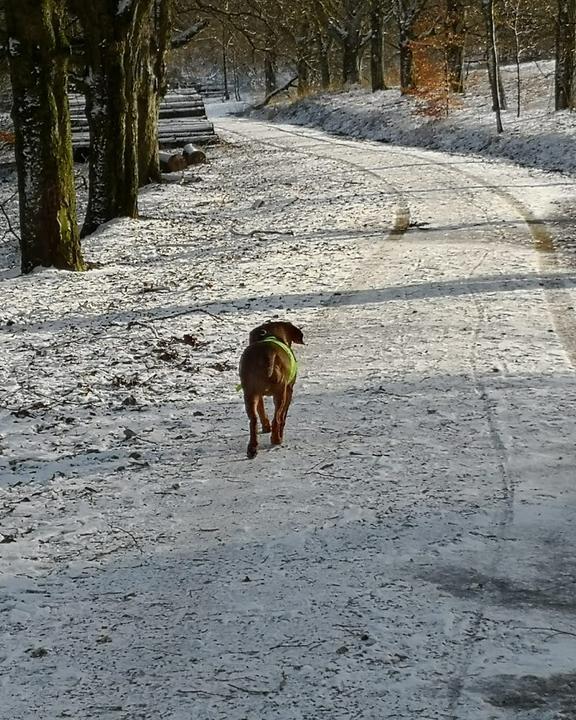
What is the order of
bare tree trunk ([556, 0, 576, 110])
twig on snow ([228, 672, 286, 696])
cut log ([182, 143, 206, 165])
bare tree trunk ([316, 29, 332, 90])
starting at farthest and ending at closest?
bare tree trunk ([316, 29, 332, 90]), cut log ([182, 143, 206, 165]), bare tree trunk ([556, 0, 576, 110]), twig on snow ([228, 672, 286, 696])

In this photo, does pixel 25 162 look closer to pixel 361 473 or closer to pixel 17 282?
pixel 17 282

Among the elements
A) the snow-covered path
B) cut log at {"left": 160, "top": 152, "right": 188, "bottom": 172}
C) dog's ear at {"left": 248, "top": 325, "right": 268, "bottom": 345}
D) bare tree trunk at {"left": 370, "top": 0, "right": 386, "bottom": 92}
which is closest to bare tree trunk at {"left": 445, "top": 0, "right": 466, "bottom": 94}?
bare tree trunk at {"left": 370, "top": 0, "right": 386, "bottom": 92}

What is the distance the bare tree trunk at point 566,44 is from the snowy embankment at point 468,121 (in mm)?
975

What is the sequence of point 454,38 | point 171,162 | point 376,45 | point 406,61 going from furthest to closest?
point 376,45 → point 406,61 → point 454,38 → point 171,162

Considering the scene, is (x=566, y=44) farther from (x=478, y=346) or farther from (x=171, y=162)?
(x=478, y=346)

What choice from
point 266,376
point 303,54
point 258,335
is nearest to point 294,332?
point 258,335

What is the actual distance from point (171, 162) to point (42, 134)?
1248 cm

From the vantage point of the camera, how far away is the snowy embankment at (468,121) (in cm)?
2244

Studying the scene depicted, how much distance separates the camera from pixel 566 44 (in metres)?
23.7

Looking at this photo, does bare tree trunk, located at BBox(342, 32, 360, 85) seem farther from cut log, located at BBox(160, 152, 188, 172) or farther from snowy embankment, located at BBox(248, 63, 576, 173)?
cut log, located at BBox(160, 152, 188, 172)

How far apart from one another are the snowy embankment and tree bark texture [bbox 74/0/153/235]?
1049cm

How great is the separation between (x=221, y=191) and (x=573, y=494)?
1579 centimetres

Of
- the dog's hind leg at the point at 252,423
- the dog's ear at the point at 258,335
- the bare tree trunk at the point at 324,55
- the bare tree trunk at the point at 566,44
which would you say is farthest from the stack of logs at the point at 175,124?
the dog's hind leg at the point at 252,423

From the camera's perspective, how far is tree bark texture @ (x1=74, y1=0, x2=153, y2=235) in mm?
13383
